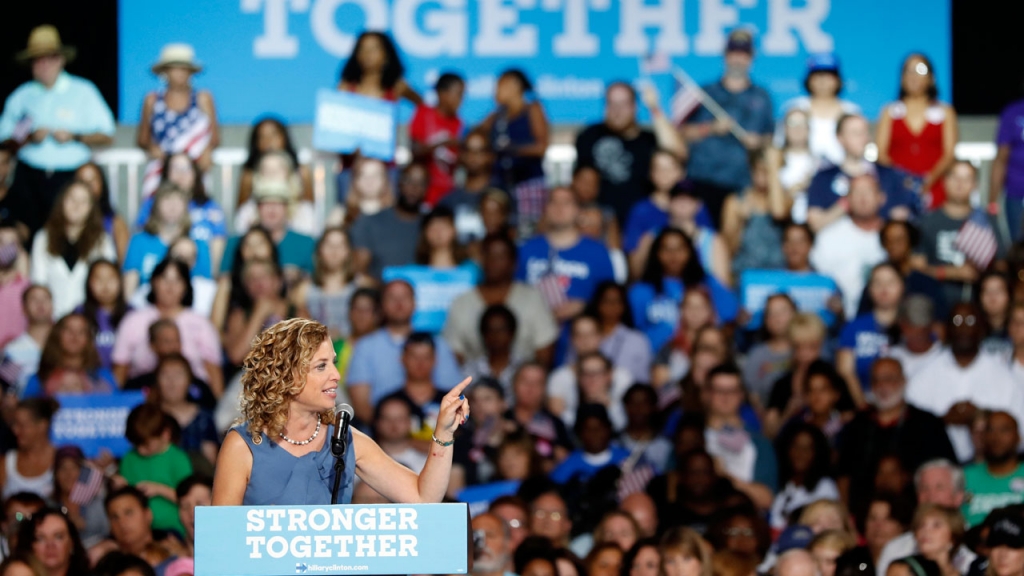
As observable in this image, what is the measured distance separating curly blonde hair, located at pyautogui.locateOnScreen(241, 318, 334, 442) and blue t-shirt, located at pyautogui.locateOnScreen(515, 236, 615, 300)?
5.44 meters

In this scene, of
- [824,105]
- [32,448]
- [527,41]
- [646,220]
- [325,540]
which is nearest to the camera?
[325,540]

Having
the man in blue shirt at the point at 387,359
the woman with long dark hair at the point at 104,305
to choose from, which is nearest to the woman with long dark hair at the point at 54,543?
the man in blue shirt at the point at 387,359

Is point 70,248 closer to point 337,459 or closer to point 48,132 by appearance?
point 48,132

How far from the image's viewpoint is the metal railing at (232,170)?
11500 mm


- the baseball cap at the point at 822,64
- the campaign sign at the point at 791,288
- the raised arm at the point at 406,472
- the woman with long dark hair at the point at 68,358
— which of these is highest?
the baseball cap at the point at 822,64

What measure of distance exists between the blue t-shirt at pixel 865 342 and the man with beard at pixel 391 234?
2529 millimetres

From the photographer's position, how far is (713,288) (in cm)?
998

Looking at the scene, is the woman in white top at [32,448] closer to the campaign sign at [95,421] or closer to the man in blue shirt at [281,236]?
the campaign sign at [95,421]

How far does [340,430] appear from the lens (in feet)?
15.2

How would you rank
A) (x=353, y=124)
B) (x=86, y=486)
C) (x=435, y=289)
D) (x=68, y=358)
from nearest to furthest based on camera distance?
(x=86, y=486) < (x=68, y=358) < (x=435, y=289) < (x=353, y=124)

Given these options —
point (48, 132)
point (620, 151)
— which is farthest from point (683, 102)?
point (48, 132)

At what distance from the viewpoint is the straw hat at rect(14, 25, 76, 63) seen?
1102cm

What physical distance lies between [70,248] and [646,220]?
3335 millimetres

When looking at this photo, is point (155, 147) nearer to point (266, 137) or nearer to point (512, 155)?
point (266, 137)
